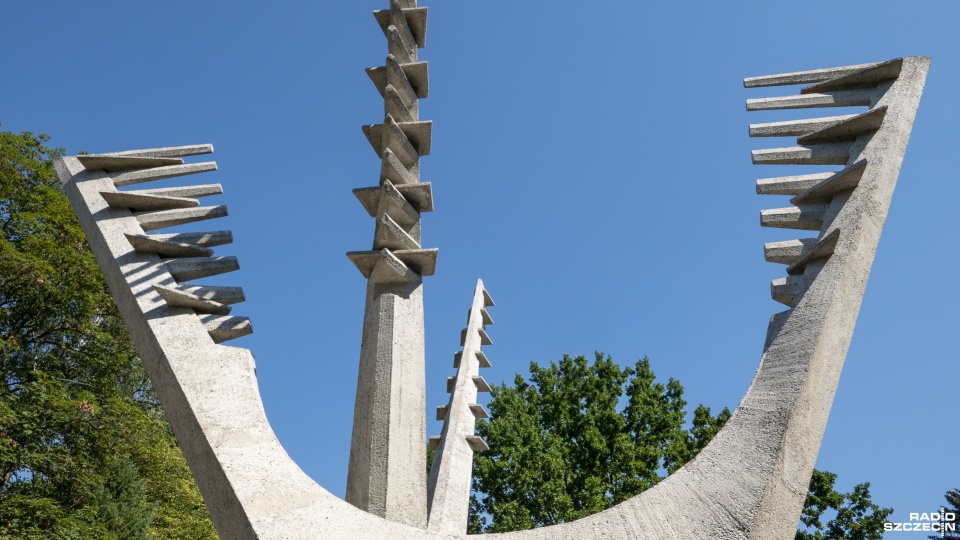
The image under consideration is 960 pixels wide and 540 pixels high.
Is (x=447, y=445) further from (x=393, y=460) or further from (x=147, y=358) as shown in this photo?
(x=147, y=358)

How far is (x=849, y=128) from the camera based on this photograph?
475cm

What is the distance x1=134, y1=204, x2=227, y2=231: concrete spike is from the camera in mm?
5421

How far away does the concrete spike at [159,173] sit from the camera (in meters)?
5.70

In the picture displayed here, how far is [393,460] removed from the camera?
15.0 ft

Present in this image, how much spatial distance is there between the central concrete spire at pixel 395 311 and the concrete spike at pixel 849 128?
253cm

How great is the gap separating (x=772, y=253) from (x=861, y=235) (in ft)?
2.10

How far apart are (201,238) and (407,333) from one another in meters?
1.69

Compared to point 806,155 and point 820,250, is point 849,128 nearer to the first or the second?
point 806,155

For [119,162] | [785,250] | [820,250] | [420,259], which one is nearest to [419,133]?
[420,259]

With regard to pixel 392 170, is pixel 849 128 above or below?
above

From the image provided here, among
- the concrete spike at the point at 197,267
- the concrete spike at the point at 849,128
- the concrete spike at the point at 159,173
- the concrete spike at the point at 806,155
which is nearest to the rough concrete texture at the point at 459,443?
the concrete spike at the point at 197,267

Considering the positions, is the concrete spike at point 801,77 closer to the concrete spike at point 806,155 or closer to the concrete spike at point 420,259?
the concrete spike at point 806,155

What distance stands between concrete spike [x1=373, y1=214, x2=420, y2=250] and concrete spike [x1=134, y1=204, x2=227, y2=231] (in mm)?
1397

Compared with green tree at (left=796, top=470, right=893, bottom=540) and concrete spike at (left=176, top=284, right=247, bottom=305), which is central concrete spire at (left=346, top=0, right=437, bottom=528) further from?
green tree at (left=796, top=470, right=893, bottom=540)
